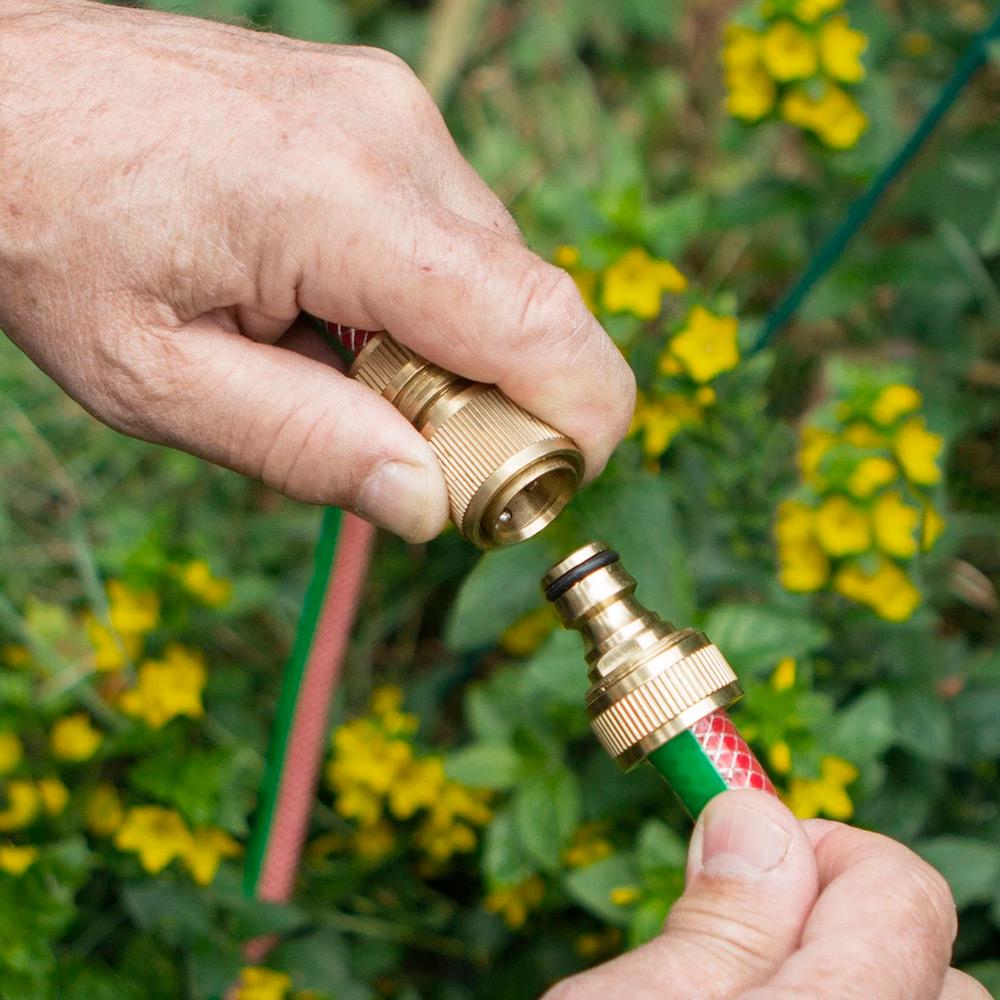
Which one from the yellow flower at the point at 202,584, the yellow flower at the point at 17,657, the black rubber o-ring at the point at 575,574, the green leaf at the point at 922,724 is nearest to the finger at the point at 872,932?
the black rubber o-ring at the point at 575,574

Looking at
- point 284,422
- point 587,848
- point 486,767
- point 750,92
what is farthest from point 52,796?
Result: point 750,92

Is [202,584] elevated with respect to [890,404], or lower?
lower

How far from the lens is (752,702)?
1.06 meters

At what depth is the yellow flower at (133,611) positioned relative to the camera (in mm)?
1291

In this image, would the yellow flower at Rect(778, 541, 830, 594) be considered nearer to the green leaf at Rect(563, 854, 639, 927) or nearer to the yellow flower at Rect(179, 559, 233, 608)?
the green leaf at Rect(563, 854, 639, 927)

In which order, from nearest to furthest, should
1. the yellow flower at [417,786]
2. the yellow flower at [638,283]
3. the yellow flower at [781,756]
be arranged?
the yellow flower at [781,756]
the yellow flower at [638,283]
the yellow flower at [417,786]

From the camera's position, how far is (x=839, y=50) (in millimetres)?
1306

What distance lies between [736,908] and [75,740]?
85 centimetres

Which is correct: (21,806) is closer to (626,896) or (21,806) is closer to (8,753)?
(8,753)

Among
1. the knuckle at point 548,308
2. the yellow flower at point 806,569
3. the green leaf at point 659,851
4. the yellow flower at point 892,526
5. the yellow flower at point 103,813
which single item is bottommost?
the yellow flower at point 103,813

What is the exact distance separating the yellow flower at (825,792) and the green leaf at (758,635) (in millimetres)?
105

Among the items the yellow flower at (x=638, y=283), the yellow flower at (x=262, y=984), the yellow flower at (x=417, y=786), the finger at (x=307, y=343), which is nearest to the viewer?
the finger at (x=307, y=343)

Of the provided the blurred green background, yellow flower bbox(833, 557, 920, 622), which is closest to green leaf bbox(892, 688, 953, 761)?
the blurred green background

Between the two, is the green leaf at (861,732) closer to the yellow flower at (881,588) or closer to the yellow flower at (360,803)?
the yellow flower at (881,588)
